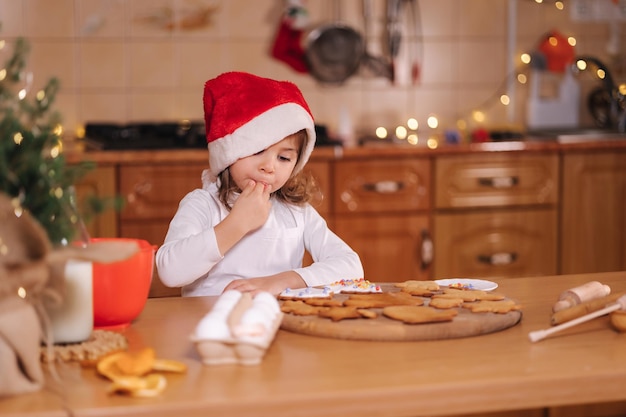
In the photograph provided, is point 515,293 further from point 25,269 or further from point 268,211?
point 25,269

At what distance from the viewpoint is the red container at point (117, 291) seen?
1293 mm

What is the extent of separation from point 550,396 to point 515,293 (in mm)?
468

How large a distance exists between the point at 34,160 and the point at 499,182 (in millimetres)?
2639

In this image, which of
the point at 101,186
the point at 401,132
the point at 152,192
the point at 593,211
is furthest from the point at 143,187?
the point at 593,211

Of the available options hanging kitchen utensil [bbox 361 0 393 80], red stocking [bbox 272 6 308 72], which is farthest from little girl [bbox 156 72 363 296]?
hanging kitchen utensil [bbox 361 0 393 80]

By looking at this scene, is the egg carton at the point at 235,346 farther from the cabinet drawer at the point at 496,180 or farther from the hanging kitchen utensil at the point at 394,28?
the hanging kitchen utensil at the point at 394,28

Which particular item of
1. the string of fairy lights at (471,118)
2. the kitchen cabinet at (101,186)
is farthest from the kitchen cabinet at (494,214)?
the kitchen cabinet at (101,186)

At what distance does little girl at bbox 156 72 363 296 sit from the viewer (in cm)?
172

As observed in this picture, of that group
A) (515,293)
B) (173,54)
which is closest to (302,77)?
(173,54)

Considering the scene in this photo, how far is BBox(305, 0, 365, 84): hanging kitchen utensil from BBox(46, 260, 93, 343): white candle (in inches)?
105

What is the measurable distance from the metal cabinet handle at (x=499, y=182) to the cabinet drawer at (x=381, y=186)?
0.22 meters

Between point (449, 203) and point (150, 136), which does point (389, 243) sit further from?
point (150, 136)

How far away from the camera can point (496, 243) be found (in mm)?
3539

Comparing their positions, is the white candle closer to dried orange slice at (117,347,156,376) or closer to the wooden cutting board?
dried orange slice at (117,347,156,376)
